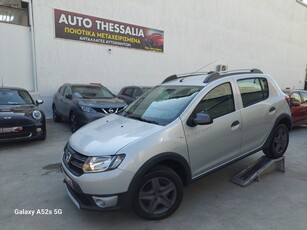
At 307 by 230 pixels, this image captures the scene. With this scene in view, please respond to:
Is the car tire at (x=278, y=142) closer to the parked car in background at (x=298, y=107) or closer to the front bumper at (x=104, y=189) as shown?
the front bumper at (x=104, y=189)

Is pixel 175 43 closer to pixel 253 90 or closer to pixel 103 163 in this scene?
pixel 253 90

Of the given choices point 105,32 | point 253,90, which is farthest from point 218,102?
point 105,32

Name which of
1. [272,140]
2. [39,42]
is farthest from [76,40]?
[272,140]

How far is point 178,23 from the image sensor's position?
45.2 feet

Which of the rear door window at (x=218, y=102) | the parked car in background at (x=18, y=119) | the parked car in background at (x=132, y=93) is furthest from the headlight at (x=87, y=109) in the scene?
the rear door window at (x=218, y=102)

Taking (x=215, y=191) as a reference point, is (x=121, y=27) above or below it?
above

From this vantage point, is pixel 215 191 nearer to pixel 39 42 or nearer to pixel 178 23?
pixel 39 42

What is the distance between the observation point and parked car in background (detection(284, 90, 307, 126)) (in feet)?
25.8

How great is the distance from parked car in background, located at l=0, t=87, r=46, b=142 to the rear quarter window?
467 centimetres

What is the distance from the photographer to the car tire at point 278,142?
443cm

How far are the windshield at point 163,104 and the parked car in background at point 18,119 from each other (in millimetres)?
3109

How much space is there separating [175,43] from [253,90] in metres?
10.3

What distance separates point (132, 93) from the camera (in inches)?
393

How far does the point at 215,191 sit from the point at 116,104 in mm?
4191
